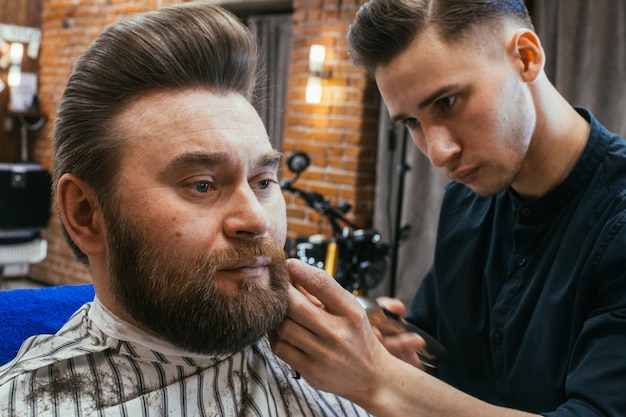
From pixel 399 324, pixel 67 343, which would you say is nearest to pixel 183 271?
pixel 67 343

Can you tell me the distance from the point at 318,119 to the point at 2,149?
405 cm

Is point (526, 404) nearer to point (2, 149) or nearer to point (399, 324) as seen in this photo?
point (399, 324)

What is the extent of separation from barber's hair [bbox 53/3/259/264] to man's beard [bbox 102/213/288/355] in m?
0.14

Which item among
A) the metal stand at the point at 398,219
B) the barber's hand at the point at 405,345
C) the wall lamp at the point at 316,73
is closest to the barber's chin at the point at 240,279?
the barber's hand at the point at 405,345

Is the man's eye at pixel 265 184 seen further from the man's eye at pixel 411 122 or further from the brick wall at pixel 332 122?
the brick wall at pixel 332 122

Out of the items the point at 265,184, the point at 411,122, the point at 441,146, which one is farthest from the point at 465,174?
the point at 265,184

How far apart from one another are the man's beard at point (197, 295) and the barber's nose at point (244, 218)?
0.06 ft

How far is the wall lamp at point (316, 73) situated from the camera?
4531mm

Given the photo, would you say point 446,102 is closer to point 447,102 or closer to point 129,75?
point 447,102

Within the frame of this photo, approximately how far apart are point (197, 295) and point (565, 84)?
124 inches

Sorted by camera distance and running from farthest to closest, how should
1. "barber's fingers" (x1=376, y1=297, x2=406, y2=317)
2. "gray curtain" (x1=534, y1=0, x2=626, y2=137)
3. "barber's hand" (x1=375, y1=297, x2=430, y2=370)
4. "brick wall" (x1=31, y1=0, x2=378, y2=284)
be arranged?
"brick wall" (x1=31, y1=0, x2=378, y2=284) < "gray curtain" (x1=534, y1=0, x2=626, y2=137) < "barber's fingers" (x1=376, y1=297, x2=406, y2=317) < "barber's hand" (x1=375, y1=297, x2=430, y2=370)

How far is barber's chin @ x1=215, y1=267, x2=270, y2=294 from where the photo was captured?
3.58ft

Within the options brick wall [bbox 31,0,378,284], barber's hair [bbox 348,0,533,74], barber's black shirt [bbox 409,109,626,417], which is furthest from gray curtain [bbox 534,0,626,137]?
barber's hair [bbox 348,0,533,74]

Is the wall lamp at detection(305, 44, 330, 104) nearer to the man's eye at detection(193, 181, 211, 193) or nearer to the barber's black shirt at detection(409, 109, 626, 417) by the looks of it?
the barber's black shirt at detection(409, 109, 626, 417)
